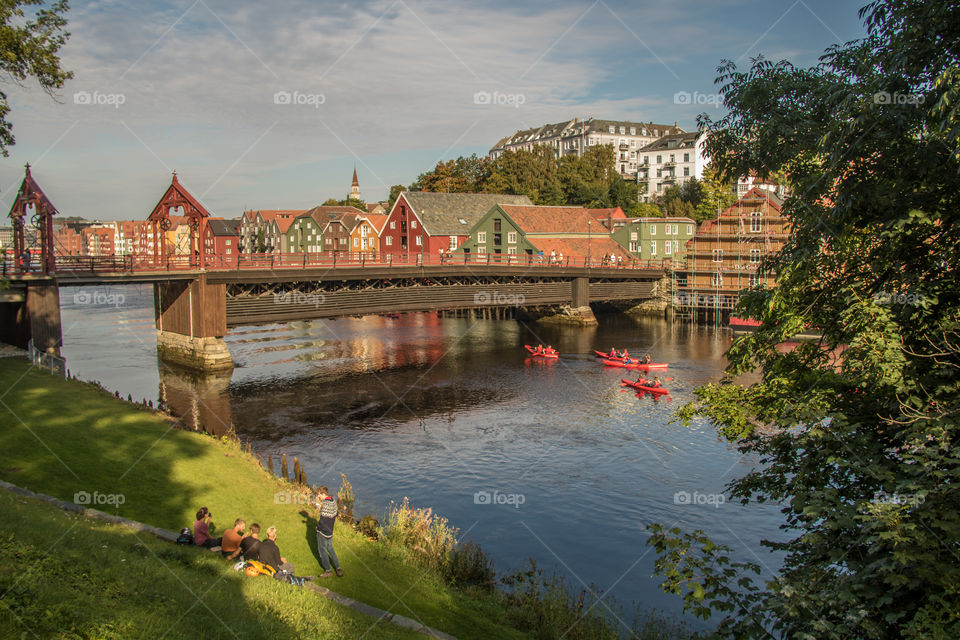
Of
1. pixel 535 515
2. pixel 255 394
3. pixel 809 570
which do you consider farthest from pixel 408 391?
pixel 809 570

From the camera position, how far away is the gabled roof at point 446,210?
9494cm

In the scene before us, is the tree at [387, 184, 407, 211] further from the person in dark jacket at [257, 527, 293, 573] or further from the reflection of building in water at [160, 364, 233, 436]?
the person in dark jacket at [257, 527, 293, 573]

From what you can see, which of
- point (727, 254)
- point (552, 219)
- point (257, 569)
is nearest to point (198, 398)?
point (257, 569)

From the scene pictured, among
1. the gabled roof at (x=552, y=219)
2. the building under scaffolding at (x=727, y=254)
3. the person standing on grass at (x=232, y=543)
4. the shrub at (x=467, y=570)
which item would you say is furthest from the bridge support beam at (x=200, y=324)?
the building under scaffolding at (x=727, y=254)

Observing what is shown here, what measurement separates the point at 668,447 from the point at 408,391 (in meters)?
18.7

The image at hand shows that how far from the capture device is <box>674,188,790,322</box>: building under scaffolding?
7888 cm

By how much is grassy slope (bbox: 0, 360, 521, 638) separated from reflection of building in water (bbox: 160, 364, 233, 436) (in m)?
6.14

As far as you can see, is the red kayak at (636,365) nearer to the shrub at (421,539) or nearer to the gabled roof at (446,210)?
the shrub at (421,539)

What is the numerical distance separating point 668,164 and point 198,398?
435 feet

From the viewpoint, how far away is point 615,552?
2212 cm

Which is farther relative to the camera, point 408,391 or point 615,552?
point 408,391

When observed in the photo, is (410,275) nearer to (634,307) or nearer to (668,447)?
(668,447)

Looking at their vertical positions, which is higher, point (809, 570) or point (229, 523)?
point (809, 570)

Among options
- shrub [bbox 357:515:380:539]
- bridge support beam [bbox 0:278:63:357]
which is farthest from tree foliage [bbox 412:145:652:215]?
shrub [bbox 357:515:380:539]
